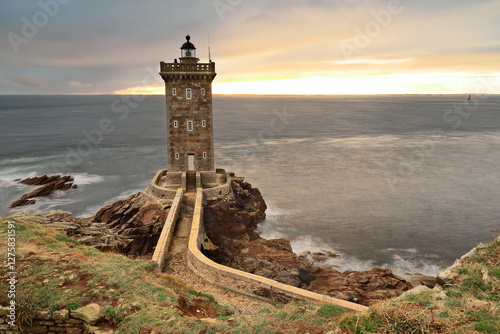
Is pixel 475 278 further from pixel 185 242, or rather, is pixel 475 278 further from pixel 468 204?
pixel 468 204

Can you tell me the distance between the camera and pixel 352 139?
82312mm

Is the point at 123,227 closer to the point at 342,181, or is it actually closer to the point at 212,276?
the point at 212,276

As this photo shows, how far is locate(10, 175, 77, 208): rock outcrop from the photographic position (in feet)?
118

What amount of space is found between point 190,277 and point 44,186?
33.0m

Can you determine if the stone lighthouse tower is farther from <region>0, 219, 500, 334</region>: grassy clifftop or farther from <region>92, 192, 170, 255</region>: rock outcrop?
<region>0, 219, 500, 334</region>: grassy clifftop

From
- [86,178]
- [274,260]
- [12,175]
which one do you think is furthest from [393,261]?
[12,175]

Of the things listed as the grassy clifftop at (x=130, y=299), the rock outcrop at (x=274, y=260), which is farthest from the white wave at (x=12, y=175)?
the grassy clifftop at (x=130, y=299)

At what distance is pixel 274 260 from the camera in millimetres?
21766

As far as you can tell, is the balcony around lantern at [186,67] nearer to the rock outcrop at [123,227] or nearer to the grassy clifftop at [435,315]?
the rock outcrop at [123,227]

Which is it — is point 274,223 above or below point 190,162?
below

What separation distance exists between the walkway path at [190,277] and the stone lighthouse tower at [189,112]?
5763 mm

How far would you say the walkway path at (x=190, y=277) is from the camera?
42.2 ft

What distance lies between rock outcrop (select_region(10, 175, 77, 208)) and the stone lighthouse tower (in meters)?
20.8

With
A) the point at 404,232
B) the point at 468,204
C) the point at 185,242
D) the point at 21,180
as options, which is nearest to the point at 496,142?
the point at 468,204
